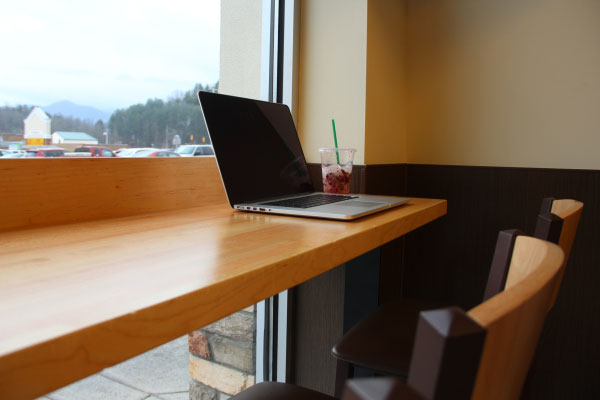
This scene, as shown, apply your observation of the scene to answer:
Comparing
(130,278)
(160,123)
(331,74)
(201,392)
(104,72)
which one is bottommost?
(201,392)

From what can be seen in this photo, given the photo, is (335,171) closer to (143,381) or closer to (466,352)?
(143,381)

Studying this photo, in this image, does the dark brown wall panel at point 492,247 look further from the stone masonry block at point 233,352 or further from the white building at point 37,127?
the white building at point 37,127

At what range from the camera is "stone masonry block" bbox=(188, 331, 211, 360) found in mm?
1867

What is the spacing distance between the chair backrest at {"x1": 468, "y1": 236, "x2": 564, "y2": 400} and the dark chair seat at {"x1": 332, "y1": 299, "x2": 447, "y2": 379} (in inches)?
19.8

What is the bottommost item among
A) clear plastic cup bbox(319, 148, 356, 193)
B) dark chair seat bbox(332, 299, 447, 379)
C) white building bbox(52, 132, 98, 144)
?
dark chair seat bbox(332, 299, 447, 379)

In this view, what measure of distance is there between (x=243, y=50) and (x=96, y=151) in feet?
2.73

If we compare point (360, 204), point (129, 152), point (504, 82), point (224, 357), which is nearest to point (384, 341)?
point (360, 204)

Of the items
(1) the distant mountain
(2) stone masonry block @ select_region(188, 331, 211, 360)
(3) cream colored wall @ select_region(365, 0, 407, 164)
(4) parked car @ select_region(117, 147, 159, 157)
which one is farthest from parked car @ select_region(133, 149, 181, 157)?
(2) stone masonry block @ select_region(188, 331, 211, 360)

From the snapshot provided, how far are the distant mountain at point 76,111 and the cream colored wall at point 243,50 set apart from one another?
24.9 inches

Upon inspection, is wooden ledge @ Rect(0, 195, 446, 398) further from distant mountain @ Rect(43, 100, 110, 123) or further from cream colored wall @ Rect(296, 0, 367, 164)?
cream colored wall @ Rect(296, 0, 367, 164)

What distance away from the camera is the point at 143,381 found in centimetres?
154

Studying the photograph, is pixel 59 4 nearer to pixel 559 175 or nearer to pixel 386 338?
pixel 386 338

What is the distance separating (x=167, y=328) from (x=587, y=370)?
1.71 metres

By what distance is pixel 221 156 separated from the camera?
1229 millimetres
